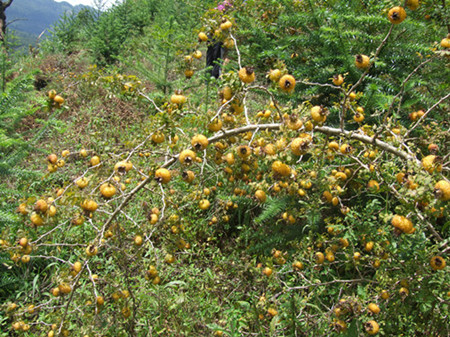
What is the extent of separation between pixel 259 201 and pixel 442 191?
1010 mm

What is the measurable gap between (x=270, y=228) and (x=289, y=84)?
63.8 inches

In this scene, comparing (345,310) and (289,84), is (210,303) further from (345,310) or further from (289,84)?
(289,84)

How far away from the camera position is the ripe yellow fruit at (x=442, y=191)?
3.02ft

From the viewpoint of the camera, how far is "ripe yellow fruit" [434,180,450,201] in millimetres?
920

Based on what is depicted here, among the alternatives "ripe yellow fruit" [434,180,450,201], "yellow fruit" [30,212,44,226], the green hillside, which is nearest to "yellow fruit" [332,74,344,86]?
the green hillside

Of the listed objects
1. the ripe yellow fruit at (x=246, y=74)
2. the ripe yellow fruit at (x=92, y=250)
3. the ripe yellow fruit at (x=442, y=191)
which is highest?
the ripe yellow fruit at (x=246, y=74)

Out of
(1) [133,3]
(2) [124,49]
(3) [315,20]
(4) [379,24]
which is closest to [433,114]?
(4) [379,24]

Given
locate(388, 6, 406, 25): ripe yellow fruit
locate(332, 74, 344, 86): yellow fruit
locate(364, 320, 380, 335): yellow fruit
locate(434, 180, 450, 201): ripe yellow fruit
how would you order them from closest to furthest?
locate(434, 180, 450, 201): ripe yellow fruit < locate(388, 6, 406, 25): ripe yellow fruit < locate(364, 320, 380, 335): yellow fruit < locate(332, 74, 344, 86): yellow fruit

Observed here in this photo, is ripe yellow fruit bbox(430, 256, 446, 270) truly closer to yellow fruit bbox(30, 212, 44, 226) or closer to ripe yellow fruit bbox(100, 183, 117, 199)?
ripe yellow fruit bbox(100, 183, 117, 199)

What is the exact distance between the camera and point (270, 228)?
254cm

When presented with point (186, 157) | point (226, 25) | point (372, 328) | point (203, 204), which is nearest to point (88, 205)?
point (186, 157)

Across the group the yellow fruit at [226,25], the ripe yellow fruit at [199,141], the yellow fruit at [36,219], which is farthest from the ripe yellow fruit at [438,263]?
the yellow fruit at [36,219]

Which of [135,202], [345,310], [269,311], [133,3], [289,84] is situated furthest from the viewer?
[133,3]

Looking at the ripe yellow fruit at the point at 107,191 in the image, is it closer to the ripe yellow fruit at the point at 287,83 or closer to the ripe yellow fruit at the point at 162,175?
the ripe yellow fruit at the point at 162,175
